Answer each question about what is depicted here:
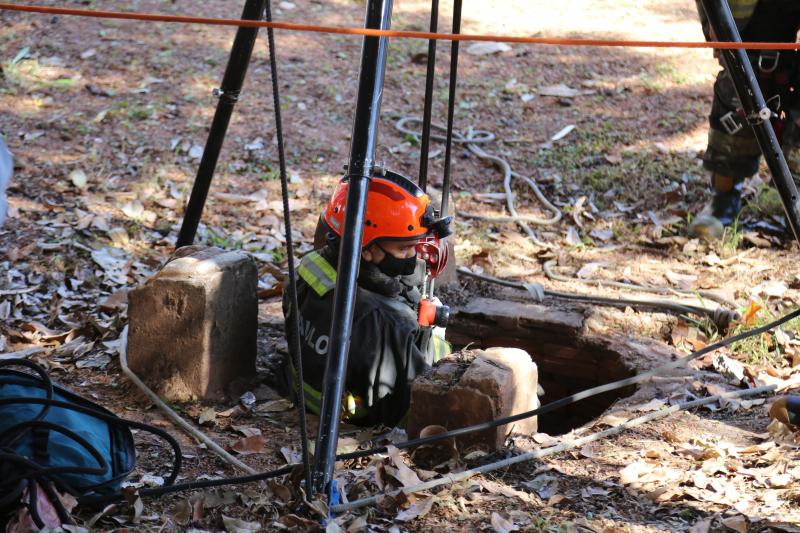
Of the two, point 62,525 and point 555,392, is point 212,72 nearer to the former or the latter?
point 555,392


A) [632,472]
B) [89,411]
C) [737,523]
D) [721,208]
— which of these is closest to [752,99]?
[632,472]

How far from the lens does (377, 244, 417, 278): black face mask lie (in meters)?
3.57

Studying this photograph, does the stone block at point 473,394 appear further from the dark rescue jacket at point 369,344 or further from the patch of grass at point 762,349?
the patch of grass at point 762,349

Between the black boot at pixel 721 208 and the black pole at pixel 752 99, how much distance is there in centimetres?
249

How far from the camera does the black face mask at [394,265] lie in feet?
11.7

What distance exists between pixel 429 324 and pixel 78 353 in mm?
1517

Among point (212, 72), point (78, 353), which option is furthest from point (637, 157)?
point (78, 353)

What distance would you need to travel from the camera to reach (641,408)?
3281 mm

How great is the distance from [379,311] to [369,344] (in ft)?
0.44

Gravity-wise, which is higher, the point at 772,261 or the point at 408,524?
the point at 772,261

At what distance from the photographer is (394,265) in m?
3.57

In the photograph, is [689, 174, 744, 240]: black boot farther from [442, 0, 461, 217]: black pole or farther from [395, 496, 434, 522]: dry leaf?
[395, 496, 434, 522]: dry leaf

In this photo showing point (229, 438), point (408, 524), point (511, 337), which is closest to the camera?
point (408, 524)

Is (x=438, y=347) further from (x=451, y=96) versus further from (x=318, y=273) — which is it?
(x=451, y=96)
